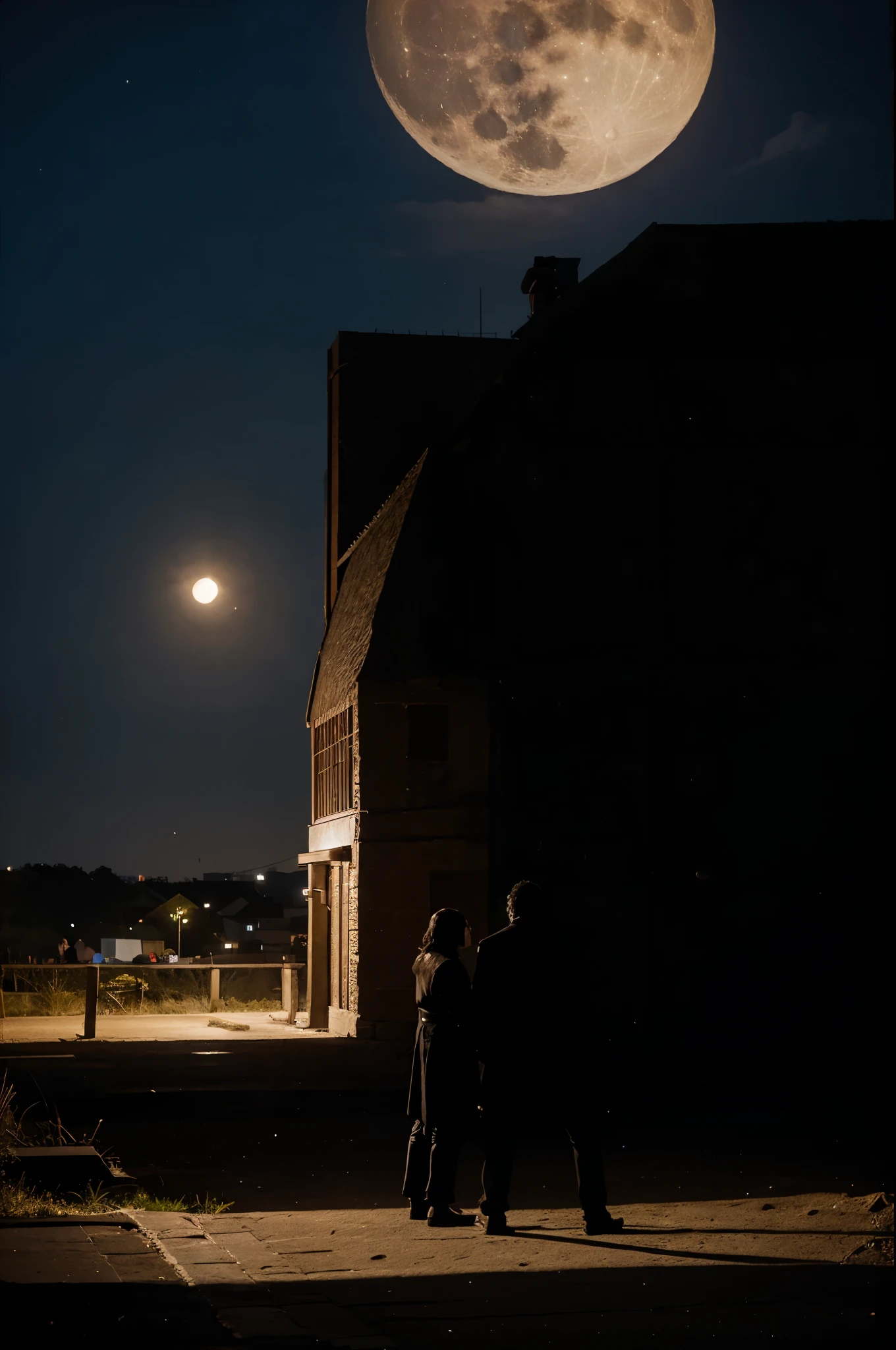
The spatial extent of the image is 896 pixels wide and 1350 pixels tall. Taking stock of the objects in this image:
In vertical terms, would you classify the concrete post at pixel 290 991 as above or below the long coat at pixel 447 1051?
below

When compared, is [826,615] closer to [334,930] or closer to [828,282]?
[828,282]

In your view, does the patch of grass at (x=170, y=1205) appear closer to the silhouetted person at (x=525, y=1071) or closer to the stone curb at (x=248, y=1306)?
the stone curb at (x=248, y=1306)

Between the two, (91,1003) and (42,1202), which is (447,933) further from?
(91,1003)

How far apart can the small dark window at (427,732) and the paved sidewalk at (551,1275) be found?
56.7 feet

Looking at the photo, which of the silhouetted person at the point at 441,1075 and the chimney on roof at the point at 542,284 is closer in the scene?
the silhouetted person at the point at 441,1075

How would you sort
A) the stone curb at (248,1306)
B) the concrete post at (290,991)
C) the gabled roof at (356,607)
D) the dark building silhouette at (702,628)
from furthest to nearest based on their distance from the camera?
the concrete post at (290,991) < the gabled roof at (356,607) < the dark building silhouette at (702,628) < the stone curb at (248,1306)

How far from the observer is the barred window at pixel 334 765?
27.0 metres

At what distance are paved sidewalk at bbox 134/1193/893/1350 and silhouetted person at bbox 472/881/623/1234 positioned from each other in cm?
29

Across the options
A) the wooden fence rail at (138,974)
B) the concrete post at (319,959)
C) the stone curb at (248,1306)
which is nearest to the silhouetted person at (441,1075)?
the stone curb at (248,1306)

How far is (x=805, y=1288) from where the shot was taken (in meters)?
6.37

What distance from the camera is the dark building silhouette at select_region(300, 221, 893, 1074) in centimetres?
2041

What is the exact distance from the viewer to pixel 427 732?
26.4 meters

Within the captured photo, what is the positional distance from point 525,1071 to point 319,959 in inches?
851

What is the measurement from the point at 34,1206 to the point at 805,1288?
178 inches
